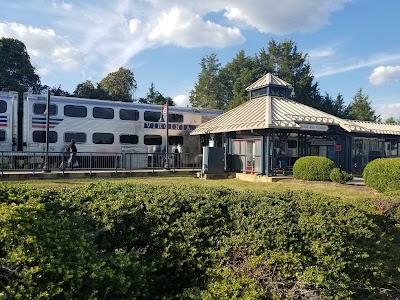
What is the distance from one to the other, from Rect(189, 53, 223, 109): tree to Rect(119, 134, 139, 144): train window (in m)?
30.4

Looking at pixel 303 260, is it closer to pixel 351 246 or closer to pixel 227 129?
pixel 351 246

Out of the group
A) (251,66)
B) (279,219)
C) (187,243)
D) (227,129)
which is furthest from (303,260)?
(251,66)

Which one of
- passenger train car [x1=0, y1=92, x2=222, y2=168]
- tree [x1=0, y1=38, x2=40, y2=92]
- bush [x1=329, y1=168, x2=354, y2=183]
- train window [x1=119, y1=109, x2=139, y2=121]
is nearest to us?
bush [x1=329, y1=168, x2=354, y2=183]

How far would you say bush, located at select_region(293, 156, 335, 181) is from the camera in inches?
583

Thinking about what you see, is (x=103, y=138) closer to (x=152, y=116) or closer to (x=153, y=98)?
(x=152, y=116)

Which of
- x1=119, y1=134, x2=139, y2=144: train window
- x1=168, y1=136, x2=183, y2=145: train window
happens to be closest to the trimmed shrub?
x1=168, y1=136, x2=183, y2=145: train window

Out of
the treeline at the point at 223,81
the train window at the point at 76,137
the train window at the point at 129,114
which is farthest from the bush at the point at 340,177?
the treeline at the point at 223,81

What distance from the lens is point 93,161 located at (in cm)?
1866

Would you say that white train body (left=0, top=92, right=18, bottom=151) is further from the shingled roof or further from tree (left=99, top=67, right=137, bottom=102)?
tree (left=99, top=67, right=137, bottom=102)

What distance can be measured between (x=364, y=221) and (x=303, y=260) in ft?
4.09

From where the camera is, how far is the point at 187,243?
3.48 meters

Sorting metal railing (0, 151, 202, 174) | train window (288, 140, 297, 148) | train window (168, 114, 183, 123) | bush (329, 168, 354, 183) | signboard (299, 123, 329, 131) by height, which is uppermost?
train window (168, 114, 183, 123)

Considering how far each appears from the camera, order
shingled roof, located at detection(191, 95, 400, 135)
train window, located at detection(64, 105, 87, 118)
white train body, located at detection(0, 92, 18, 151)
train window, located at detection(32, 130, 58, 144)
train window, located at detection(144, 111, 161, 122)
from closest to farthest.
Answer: shingled roof, located at detection(191, 95, 400, 135)
white train body, located at detection(0, 92, 18, 151)
train window, located at detection(32, 130, 58, 144)
train window, located at detection(64, 105, 87, 118)
train window, located at detection(144, 111, 161, 122)

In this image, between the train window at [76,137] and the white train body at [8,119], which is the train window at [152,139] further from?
the white train body at [8,119]
